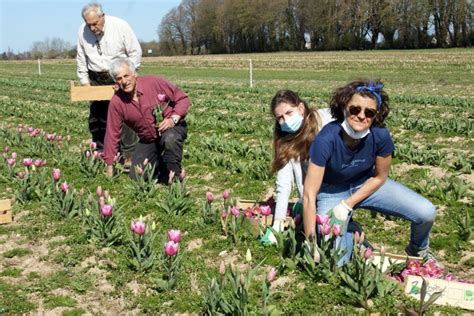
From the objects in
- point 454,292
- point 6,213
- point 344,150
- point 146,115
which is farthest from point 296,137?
point 6,213

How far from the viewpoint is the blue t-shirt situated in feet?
12.6

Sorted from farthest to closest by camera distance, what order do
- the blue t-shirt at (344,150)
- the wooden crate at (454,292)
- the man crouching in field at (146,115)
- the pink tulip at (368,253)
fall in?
the man crouching in field at (146,115) < the blue t-shirt at (344,150) < the wooden crate at (454,292) < the pink tulip at (368,253)

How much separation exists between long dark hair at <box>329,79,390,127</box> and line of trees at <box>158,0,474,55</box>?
191 feet

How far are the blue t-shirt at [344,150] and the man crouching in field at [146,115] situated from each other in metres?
2.44

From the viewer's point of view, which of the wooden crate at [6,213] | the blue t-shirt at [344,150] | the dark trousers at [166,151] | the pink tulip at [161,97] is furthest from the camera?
the dark trousers at [166,151]

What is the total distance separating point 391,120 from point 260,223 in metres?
6.15

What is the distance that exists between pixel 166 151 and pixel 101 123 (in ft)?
6.62

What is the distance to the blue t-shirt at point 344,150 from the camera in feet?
12.6

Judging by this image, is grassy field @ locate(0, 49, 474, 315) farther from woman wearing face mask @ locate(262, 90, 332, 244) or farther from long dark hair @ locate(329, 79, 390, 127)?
long dark hair @ locate(329, 79, 390, 127)

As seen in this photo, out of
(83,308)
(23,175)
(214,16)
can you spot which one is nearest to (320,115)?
(83,308)

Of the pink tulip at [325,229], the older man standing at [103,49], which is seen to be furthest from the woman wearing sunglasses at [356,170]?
the older man standing at [103,49]

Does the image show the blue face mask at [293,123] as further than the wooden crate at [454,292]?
Yes

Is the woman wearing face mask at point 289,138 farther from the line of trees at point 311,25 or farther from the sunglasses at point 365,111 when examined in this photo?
the line of trees at point 311,25

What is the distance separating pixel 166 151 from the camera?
20.7 ft
